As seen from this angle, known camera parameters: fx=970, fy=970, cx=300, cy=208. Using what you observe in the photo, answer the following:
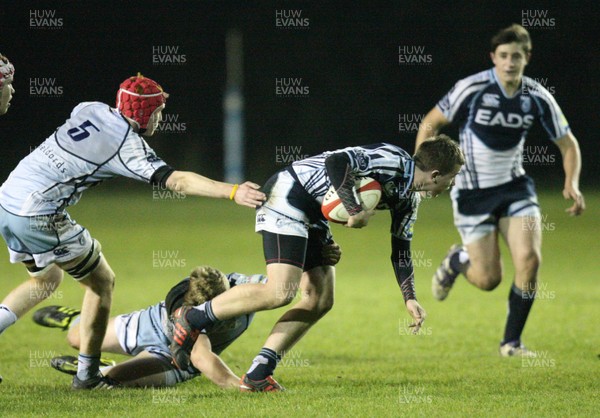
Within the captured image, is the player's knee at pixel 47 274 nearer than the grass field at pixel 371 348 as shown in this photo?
No

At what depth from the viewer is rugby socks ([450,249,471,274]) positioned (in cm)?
912

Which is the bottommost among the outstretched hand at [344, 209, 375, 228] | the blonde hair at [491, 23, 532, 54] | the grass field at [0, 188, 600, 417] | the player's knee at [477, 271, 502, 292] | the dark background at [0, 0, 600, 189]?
the grass field at [0, 188, 600, 417]

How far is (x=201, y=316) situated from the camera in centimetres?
595

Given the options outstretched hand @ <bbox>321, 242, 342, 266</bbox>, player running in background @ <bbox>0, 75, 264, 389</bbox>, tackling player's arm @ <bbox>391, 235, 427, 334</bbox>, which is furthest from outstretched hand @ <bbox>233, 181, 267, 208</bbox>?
tackling player's arm @ <bbox>391, 235, 427, 334</bbox>

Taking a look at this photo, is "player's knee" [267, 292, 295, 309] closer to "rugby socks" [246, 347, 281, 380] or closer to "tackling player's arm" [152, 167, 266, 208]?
"rugby socks" [246, 347, 281, 380]

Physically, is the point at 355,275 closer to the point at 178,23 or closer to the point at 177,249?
the point at 177,249

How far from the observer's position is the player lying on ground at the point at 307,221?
5777mm

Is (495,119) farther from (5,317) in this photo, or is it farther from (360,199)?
(5,317)

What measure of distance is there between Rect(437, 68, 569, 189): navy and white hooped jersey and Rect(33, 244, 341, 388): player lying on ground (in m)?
2.58

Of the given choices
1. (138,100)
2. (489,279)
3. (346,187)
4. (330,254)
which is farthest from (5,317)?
(489,279)

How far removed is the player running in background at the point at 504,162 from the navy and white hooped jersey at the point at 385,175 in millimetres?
2116

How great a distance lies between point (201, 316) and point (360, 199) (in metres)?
1.24


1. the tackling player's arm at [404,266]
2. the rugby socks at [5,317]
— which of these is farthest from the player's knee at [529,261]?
the rugby socks at [5,317]

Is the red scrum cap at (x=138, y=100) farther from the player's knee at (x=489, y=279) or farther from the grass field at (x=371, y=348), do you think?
the player's knee at (x=489, y=279)
